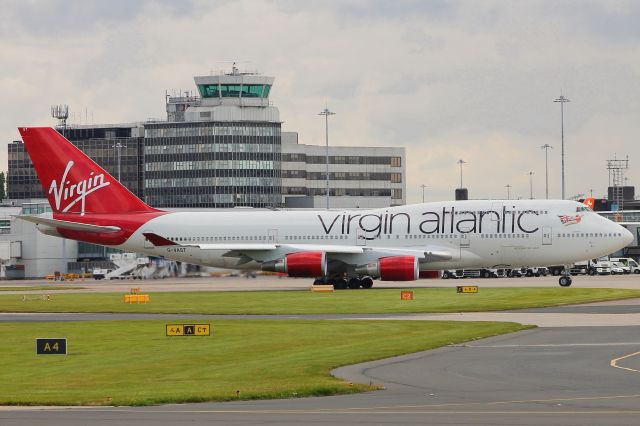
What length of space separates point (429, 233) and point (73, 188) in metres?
26.3

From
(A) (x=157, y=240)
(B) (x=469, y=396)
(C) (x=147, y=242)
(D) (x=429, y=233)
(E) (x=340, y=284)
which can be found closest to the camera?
(B) (x=469, y=396)

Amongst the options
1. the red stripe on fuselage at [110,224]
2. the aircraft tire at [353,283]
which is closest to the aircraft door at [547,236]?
the aircraft tire at [353,283]

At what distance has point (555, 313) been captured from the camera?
183ft

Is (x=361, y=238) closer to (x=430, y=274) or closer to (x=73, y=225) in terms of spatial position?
(x=430, y=274)

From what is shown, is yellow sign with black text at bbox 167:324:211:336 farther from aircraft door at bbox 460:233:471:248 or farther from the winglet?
the winglet

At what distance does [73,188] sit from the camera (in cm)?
8956

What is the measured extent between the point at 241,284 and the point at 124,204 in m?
12.4

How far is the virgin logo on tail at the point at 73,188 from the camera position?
89.4 metres

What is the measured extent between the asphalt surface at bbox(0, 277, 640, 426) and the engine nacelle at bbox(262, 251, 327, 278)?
133 feet

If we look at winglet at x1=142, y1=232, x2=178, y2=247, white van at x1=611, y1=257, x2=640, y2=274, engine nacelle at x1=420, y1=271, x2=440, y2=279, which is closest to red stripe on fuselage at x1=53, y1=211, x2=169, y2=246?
winglet at x1=142, y1=232, x2=178, y2=247

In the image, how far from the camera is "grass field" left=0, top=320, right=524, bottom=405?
28922mm

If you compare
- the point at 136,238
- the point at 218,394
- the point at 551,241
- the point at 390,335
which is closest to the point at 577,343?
the point at 390,335

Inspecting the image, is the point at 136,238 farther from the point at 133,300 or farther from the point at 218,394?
the point at 218,394

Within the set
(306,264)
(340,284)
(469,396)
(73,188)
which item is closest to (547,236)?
(340,284)
